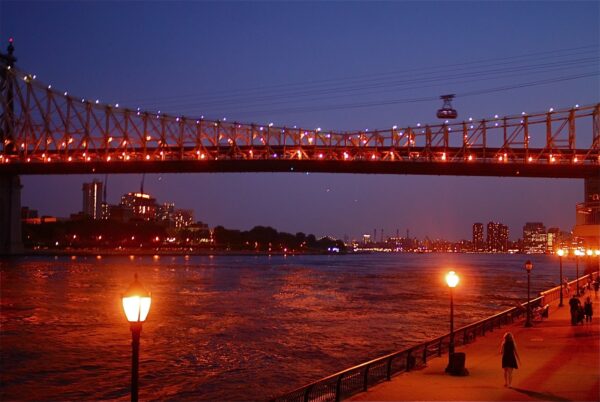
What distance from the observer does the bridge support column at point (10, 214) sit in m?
83.6

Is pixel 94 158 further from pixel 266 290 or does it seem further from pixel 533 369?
pixel 533 369

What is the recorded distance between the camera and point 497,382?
13.3 metres

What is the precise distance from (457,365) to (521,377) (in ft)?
3.91

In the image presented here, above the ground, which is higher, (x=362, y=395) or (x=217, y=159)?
(x=217, y=159)

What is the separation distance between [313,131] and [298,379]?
64319 millimetres

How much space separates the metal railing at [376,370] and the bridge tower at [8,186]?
232 ft

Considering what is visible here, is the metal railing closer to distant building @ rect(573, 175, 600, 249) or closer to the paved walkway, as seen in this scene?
the paved walkway

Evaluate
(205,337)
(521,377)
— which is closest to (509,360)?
(521,377)

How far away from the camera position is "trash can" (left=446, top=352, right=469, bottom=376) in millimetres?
14172

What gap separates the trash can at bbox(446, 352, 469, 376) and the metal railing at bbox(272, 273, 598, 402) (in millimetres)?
1032

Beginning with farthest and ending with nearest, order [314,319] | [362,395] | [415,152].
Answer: [415,152] < [314,319] < [362,395]

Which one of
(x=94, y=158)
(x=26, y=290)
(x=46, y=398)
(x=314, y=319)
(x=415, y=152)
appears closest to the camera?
(x=46, y=398)

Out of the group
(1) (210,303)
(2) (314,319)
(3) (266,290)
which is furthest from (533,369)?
(3) (266,290)

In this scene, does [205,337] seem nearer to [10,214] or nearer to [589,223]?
[589,223]
